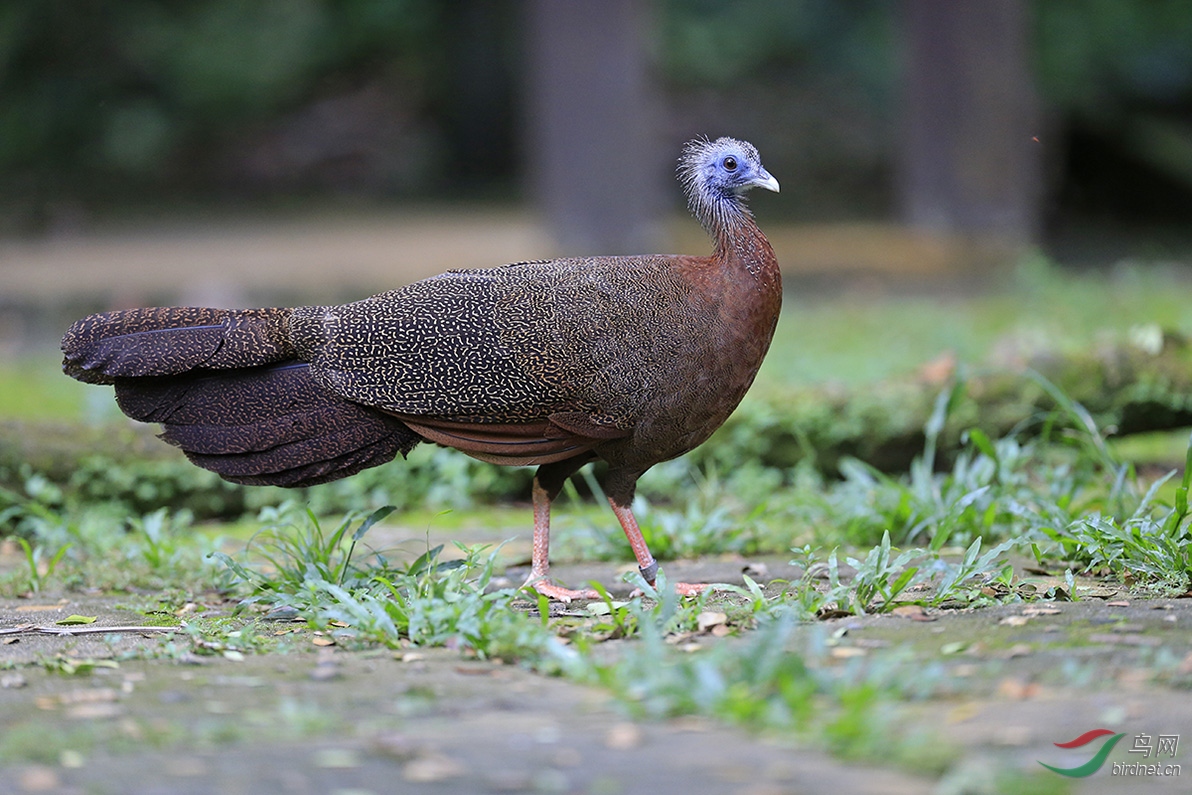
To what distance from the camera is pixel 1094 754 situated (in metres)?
2.64

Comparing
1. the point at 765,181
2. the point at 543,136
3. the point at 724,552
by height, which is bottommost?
the point at 724,552

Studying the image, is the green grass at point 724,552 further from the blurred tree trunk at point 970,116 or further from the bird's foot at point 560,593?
the blurred tree trunk at point 970,116

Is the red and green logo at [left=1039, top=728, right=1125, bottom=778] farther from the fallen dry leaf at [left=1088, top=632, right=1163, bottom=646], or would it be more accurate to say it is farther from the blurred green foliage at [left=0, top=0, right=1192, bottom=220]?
the blurred green foliage at [left=0, top=0, right=1192, bottom=220]

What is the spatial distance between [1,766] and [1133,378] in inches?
192

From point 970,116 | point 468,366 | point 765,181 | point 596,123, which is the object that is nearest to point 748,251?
point 765,181

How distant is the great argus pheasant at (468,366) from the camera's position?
4.08m

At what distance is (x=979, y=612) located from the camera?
3.69m

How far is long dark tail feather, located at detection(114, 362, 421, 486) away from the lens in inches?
165

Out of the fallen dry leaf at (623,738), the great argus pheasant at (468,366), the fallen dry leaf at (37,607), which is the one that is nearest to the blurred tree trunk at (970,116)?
the great argus pheasant at (468,366)

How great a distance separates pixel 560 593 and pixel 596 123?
6810 mm

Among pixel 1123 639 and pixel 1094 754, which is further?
pixel 1123 639

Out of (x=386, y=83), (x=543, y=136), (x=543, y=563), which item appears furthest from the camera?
(x=386, y=83)

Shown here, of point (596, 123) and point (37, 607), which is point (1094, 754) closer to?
point (37, 607)

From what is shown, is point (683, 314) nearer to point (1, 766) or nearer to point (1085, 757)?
point (1085, 757)
